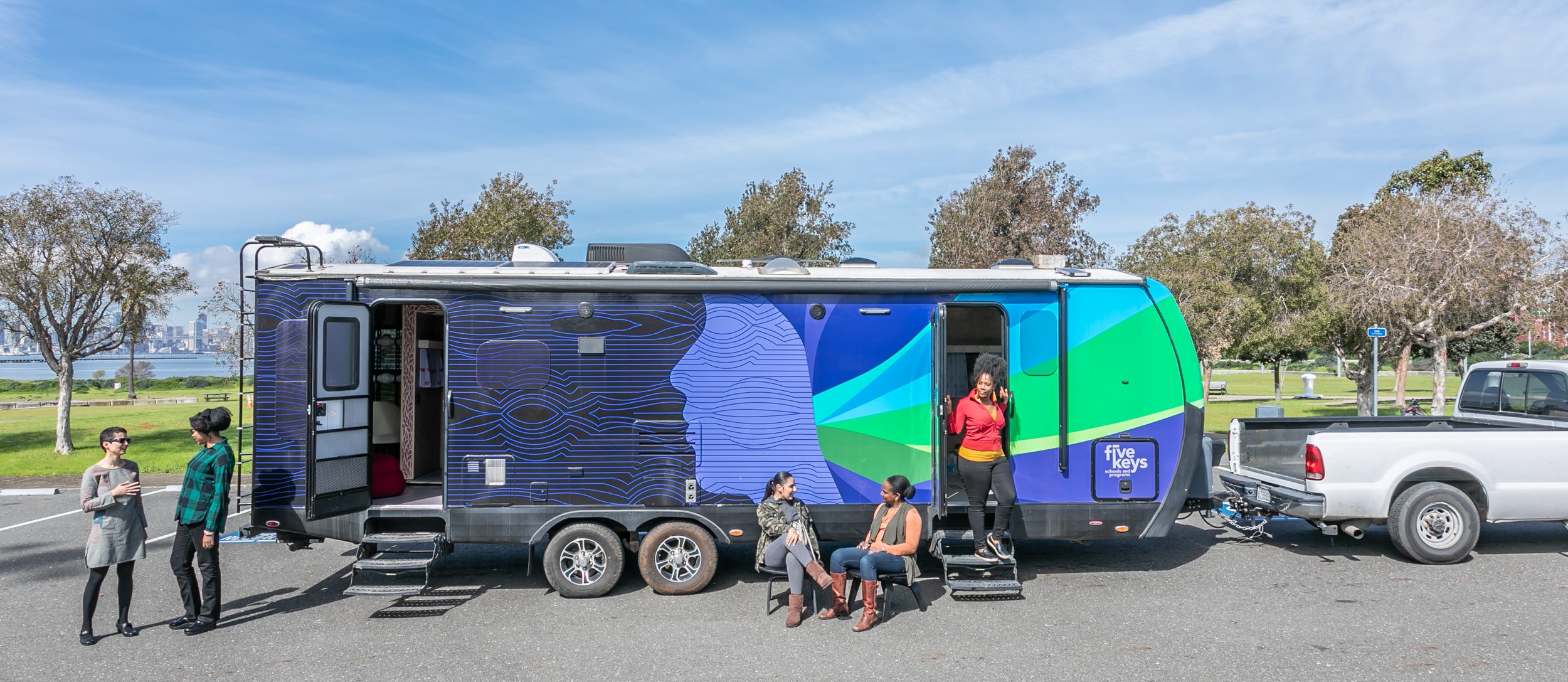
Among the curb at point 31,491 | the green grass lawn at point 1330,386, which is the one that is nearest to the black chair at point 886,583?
the curb at point 31,491

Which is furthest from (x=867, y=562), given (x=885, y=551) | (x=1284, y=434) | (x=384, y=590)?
(x=1284, y=434)

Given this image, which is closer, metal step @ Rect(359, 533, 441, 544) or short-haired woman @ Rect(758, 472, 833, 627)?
short-haired woman @ Rect(758, 472, 833, 627)

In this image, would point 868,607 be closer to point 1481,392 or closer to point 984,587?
A: point 984,587

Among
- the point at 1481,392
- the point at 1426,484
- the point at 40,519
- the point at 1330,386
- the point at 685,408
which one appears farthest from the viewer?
the point at 1330,386

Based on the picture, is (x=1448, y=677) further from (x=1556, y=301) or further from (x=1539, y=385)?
(x=1556, y=301)

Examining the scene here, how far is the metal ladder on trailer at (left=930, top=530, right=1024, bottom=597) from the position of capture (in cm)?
689

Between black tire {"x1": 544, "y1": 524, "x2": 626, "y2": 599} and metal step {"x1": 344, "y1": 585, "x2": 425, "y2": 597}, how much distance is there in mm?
996

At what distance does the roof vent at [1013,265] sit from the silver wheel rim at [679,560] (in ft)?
11.8

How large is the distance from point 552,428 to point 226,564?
4.00 metres

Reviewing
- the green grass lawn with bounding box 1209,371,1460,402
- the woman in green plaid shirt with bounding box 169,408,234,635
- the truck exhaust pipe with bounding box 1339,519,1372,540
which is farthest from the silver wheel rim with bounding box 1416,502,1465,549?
the green grass lawn with bounding box 1209,371,1460,402

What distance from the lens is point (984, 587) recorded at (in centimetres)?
689

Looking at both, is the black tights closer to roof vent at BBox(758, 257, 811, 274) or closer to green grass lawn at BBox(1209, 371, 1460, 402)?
roof vent at BBox(758, 257, 811, 274)

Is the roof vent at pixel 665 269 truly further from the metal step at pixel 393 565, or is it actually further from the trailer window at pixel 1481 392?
the trailer window at pixel 1481 392

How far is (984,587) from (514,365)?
165 inches
